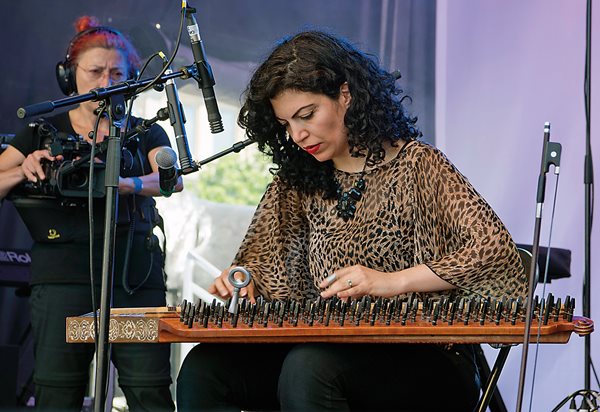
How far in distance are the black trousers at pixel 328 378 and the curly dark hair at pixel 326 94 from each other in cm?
57

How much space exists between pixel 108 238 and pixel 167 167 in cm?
27

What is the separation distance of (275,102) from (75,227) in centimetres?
106

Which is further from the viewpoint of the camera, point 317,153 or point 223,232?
point 223,232

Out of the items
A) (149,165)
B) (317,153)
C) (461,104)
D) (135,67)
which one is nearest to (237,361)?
(317,153)

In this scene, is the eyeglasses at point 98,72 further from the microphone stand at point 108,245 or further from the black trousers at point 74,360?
the microphone stand at point 108,245

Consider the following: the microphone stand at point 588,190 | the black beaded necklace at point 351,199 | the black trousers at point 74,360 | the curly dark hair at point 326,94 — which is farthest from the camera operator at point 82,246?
the microphone stand at point 588,190

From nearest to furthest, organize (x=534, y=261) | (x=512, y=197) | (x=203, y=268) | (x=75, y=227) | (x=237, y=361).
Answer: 1. (x=534, y=261)
2. (x=237, y=361)
3. (x=75, y=227)
4. (x=512, y=197)
5. (x=203, y=268)

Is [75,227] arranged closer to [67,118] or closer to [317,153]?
[67,118]

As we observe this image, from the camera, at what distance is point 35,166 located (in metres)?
3.37

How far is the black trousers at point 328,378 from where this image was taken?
237 centimetres

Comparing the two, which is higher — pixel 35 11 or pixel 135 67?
pixel 35 11

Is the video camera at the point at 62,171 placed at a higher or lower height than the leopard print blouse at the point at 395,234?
higher

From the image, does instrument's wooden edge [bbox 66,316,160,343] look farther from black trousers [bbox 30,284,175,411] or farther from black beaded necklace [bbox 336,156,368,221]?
black trousers [bbox 30,284,175,411]

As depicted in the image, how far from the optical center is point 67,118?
11.8 ft
